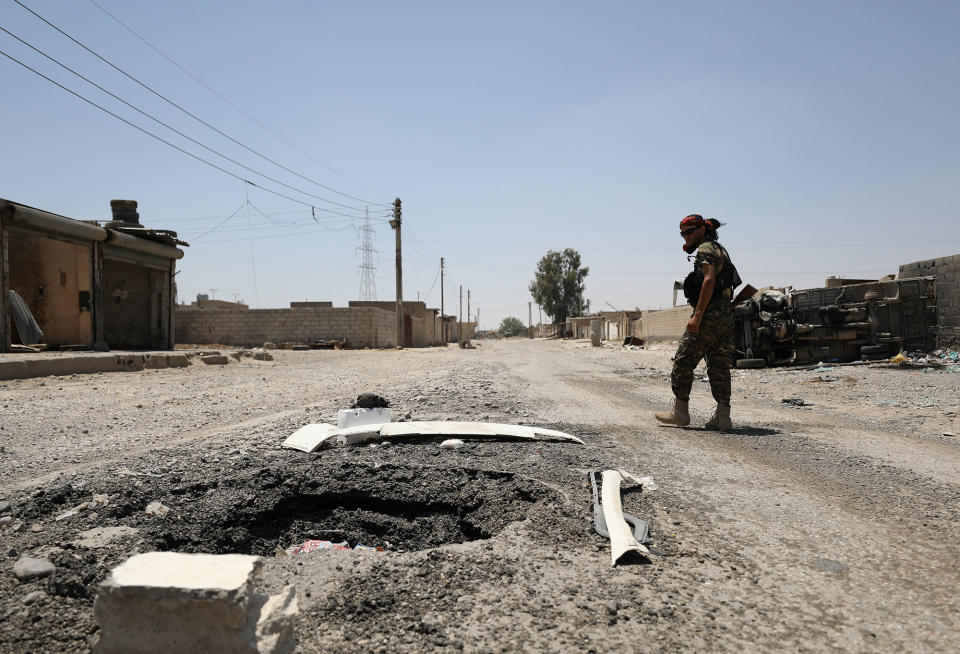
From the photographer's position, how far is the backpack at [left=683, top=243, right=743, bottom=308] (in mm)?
5125

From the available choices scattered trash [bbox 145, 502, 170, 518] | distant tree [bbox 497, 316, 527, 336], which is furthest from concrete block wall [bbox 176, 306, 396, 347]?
distant tree [bbox 497, 316, 527, 336]

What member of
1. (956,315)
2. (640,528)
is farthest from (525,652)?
(956,315)

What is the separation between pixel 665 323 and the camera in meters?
30.6

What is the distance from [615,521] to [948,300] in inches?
556

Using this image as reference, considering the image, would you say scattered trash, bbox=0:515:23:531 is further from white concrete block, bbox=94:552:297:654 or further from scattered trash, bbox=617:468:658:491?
scattered trash, bbox=617:468:658:491

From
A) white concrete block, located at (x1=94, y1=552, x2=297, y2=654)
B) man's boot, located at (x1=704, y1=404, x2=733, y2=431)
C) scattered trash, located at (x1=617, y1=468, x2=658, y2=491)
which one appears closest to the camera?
white concrete block, located at (x1=94, y1=552, x2=297, y2=654)

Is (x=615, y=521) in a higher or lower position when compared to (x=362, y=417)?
lower

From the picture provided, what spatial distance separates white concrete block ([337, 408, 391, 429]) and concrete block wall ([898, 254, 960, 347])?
43.7ft

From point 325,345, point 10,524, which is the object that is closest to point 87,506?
point 10,524

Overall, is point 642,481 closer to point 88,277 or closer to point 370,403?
point 370,403

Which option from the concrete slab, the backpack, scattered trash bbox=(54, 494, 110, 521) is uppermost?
the backpack

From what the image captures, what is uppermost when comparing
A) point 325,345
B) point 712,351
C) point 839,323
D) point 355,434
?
point 839,323

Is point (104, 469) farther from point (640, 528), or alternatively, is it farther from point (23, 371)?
point (23, 371)

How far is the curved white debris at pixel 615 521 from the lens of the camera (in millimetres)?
2049
